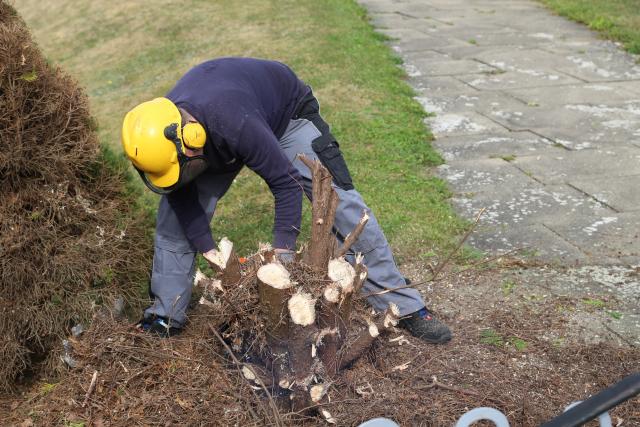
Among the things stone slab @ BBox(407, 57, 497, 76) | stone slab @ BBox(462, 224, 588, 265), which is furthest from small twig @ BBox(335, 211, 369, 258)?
stone slab @ BBox(407, 57, 497, 76)

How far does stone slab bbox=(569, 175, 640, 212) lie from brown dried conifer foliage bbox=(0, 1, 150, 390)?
3504mm

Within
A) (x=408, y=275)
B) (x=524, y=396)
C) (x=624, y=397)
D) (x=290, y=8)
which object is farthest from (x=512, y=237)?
(x=290, y=8)

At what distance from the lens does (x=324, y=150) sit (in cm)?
372

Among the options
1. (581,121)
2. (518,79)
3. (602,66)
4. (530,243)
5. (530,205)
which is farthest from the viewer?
(602,66)

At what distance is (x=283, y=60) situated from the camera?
9.73m

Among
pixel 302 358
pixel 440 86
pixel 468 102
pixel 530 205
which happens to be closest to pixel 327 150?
pixel 302 358

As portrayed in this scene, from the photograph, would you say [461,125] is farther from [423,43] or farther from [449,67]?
[423,43]

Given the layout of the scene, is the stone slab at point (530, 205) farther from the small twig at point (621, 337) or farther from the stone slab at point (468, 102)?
the stone slab at point (468, 102)

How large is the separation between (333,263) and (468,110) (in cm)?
498

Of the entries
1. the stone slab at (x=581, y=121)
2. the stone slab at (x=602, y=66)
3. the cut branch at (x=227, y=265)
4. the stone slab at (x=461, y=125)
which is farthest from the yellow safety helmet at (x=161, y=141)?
the stone slab at (x=602, y=66)

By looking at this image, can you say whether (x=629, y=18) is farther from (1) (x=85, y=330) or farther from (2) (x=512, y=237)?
(1) (x=85, y=330)

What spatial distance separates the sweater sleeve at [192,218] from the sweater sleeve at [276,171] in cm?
48

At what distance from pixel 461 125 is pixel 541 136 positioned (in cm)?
78

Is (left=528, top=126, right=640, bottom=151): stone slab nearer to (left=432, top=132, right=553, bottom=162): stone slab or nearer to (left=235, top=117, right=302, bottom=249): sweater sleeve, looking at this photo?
(left=432, top=132, right=553, bottom=162): stone slab
